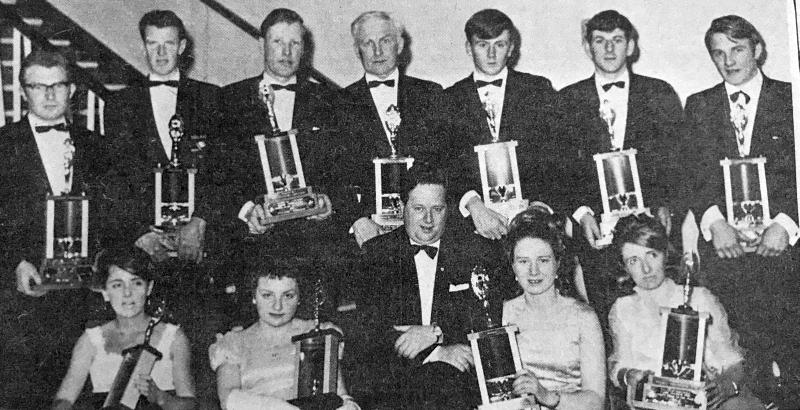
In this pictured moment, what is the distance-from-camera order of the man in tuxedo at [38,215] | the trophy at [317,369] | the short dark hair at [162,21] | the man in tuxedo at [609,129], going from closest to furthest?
the trophy at [317,369]
the man in tuxedo at [38,215]
the man in tuxedo at [609,129]
the short dark hair at [162,21]

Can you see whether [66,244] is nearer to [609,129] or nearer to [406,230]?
[406,230]

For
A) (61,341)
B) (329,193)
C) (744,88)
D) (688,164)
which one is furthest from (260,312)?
(744,88)

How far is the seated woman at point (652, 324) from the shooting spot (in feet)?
14.0

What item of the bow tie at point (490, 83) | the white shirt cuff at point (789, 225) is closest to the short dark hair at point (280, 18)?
the bow tie at point (490, 83)

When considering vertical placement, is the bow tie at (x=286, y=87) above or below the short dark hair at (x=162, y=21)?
below

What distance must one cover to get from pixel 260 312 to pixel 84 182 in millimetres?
1053

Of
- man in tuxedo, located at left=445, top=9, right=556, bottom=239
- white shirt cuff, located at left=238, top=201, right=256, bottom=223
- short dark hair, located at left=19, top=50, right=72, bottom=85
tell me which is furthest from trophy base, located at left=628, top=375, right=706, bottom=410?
short dark hair, located at left=19, top=50, right=72, bottom=85

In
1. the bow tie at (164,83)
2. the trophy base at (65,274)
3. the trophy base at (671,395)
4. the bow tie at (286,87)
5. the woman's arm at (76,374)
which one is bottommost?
the trophy base at (671,395)

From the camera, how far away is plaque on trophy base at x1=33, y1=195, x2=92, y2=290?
4324 millimetres

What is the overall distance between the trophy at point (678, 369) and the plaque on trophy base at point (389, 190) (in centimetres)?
132

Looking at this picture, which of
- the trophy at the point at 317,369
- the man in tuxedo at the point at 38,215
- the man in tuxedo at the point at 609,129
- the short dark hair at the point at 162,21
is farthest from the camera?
the short dark hair at the point at 162,21

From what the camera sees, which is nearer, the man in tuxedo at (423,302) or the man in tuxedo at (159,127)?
the man in tuxedo at (423,302)

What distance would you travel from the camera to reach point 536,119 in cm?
449

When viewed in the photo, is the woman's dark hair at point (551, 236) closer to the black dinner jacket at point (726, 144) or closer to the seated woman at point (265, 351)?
the black dinner jacket at point (726, 144)
